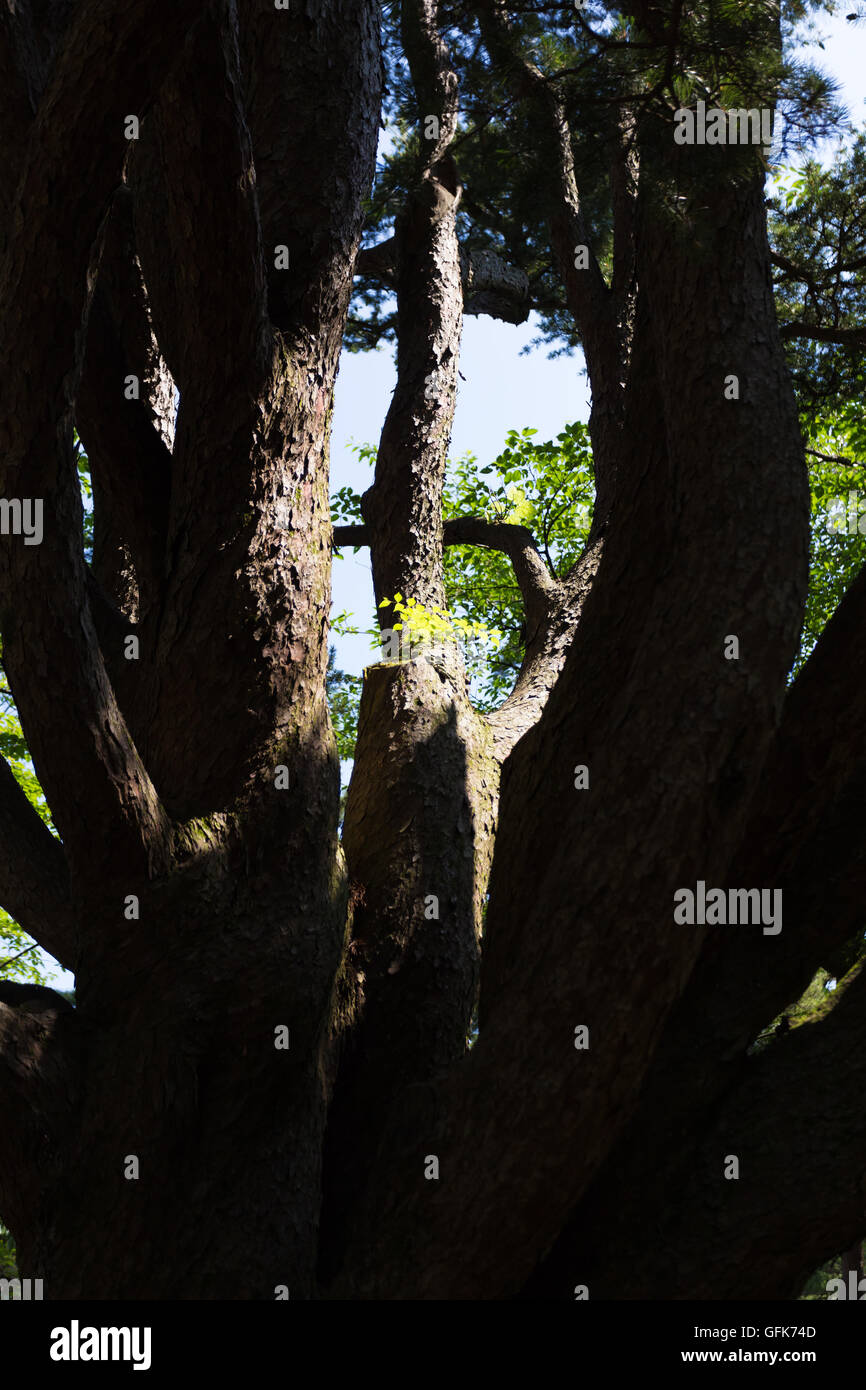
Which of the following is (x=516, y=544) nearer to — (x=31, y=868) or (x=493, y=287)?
(x=493, y=287)

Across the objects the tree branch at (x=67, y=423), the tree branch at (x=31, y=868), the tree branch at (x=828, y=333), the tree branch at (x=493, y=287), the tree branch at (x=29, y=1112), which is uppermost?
the tree branch at (x=493, y=287)

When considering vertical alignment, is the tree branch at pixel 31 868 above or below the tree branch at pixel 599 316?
below

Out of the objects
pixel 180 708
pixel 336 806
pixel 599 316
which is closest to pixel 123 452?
pixel 180 708

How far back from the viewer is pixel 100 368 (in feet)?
13.2

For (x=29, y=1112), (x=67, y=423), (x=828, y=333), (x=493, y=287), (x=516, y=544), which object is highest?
(x=493, y=287)

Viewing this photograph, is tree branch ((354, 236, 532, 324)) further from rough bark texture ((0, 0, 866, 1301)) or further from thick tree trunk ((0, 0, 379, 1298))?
thick tree trunk ((0, 0, 379, 1298))

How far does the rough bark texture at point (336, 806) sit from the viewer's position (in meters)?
2.82

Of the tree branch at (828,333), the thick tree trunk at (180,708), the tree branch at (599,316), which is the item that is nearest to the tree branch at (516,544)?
the tree branch at (599,316)

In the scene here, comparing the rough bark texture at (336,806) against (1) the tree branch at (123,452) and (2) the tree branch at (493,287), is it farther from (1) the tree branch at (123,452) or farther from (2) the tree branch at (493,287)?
(2) the tree branch at (493,287)

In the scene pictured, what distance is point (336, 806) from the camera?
3799 millimetres

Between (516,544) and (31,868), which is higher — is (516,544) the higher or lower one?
the higher one
